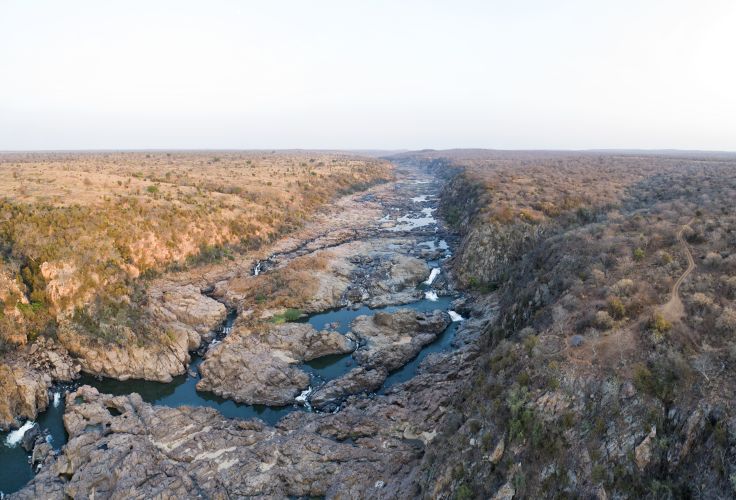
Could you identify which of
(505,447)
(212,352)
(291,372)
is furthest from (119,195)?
(505,447)

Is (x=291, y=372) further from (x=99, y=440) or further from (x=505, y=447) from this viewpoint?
(x=505, y=447)

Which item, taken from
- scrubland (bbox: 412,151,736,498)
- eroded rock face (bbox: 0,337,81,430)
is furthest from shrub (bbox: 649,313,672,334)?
eroded rock face (bbox: 0,337,81,430)

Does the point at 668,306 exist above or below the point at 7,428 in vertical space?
above

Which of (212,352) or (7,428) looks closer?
(7,428)

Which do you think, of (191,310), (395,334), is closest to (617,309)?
(395,334)

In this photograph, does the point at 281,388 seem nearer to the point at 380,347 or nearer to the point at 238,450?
the point at 238,450

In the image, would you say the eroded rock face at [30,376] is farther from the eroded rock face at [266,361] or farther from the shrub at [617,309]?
the shrub at [617,309]

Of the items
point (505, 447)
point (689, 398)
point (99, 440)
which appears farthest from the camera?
point (99, 440)

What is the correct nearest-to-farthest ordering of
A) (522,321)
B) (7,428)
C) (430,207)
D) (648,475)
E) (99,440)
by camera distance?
(648,475), (99,440), (7,428), (522,321), (430,207)

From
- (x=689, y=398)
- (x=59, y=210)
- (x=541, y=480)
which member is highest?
(x=59, y=210)
